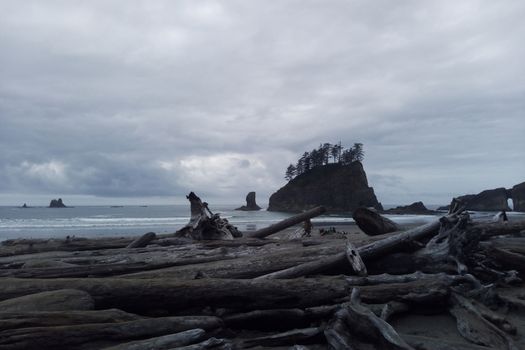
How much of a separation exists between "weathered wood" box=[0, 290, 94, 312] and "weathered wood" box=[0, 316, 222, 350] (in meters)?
0.61

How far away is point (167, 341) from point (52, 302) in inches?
59.2

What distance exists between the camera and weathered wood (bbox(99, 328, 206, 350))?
4146 mm

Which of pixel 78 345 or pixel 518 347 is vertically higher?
pixel 78 345

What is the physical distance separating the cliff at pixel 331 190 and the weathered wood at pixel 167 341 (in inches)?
3496

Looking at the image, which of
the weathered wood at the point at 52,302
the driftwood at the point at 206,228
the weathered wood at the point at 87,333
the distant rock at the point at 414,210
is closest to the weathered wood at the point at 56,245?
the driftwood at the point at 206,228

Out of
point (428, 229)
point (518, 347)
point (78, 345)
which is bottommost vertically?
point (518, 347)

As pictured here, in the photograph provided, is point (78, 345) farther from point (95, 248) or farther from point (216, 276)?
point (95, 248)

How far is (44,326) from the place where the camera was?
427 cm

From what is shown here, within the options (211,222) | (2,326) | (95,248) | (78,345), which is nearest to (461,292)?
(78,345)

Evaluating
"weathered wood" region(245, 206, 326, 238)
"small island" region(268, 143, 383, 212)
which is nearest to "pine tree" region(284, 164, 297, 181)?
"small island" region(268, 143, 383, 212)

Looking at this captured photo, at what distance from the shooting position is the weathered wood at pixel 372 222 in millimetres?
10055

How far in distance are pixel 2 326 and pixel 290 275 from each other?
12.3ft

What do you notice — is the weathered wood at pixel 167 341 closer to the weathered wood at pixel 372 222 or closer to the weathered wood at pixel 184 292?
the weathered wood at pixel 184 292

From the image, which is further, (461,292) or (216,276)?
(216,276)
